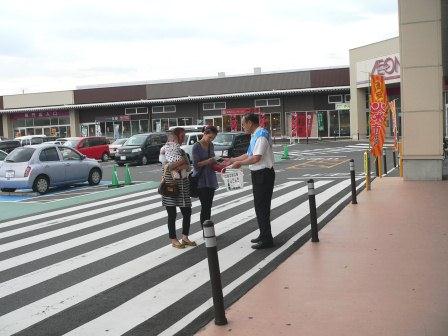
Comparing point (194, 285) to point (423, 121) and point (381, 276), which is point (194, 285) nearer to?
point (381, 276)

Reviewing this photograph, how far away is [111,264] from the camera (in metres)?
8.12

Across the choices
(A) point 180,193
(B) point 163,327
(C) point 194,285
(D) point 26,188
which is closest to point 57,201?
(D) point 26,188

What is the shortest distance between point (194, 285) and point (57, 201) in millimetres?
10100

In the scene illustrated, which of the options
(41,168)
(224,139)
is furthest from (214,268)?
(224,139)

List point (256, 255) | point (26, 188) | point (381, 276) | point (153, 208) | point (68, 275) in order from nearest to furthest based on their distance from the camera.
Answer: point (381, 276) < point (68, 275) < point (256, 255) < point (153, 208) < point (26, 188)

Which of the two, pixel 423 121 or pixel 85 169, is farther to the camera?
pixel 85 169

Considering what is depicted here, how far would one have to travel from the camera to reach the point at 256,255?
8.20 metres

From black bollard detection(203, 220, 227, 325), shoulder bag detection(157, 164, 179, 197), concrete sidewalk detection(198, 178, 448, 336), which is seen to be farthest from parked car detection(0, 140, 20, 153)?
black bollard detection(203, 220, 227, 325)

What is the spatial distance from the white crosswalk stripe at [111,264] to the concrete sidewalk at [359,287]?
65 cm

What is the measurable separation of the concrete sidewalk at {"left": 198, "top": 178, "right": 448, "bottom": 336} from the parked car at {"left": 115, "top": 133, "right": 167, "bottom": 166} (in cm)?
2090

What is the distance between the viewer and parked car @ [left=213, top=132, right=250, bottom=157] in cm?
2850

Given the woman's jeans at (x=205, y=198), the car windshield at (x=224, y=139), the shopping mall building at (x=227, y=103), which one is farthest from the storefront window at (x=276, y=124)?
the woman's jeans at (x=205, y=198)

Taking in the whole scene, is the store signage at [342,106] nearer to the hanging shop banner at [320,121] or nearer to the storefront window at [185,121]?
the hanging shop banner at [320,121]

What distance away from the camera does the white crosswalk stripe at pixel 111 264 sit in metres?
5.89
